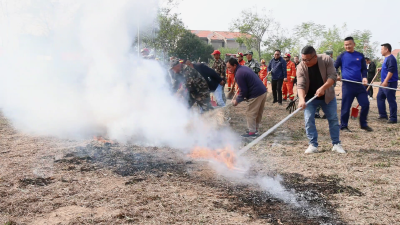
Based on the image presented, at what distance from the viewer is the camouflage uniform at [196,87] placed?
8.15 meters

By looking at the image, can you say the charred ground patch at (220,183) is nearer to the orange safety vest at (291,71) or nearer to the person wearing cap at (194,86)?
the person wearing cap at (194,86)

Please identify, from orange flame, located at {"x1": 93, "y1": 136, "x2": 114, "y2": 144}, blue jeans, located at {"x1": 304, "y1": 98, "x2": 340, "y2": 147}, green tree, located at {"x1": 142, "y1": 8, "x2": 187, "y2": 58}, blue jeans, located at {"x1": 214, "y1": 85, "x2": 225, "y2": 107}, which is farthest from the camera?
green tree, located at {"x1": 142, "y1": 8, "x2": 187, "y2": 58}

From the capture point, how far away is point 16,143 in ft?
21.4

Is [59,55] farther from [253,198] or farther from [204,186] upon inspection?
[253,198]

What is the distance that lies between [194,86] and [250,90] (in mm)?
1598

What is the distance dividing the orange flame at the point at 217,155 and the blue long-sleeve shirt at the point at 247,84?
5.59 ft

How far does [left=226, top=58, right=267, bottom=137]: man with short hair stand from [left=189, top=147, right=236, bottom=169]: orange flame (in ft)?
5.30

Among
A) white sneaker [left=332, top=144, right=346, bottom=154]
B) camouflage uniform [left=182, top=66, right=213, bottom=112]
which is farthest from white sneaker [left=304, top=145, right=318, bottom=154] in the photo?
camouflage uniform [left=182, top=66, right=213, bottom=112]

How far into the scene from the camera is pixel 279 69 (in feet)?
41.0

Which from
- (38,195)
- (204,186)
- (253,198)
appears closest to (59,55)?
(38,195)

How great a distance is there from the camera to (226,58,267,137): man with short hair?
712 cm

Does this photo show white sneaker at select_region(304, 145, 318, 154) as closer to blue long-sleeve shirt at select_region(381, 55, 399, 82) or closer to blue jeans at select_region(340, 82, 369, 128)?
blue jeans at select_region(340, 82, 369, 128)

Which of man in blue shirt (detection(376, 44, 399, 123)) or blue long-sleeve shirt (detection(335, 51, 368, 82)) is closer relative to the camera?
blue long-sleeve shirt (detection(335, 51, 368, 82))

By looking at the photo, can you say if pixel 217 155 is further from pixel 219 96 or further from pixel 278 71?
pixel 278 71
